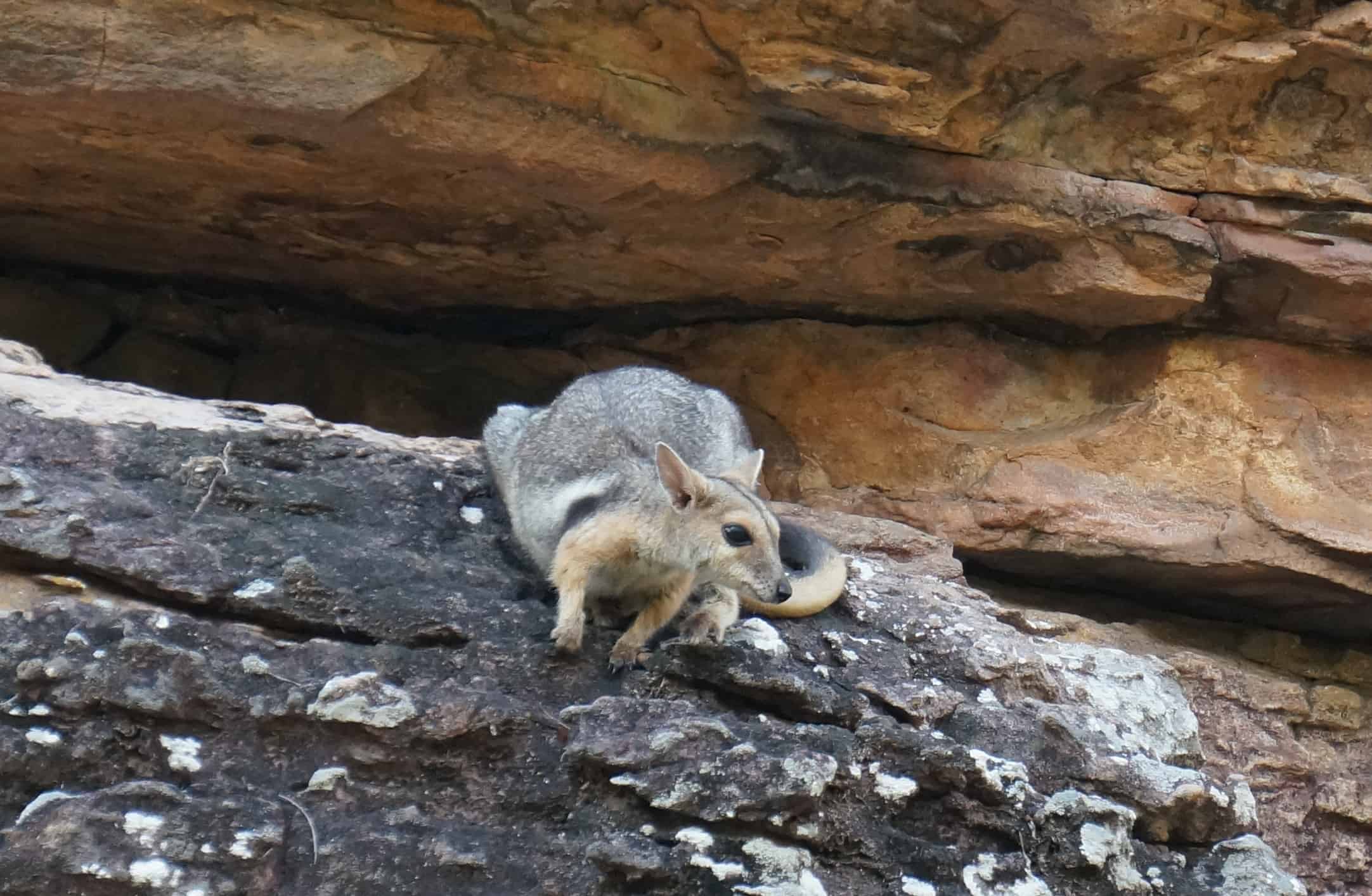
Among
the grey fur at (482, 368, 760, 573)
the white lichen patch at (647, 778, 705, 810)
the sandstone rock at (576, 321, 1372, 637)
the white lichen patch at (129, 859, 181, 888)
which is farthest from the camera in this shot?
the sandstone rock at (576, 321, 1372, 637)

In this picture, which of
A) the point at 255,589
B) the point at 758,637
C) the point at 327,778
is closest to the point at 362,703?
the point at 327,778

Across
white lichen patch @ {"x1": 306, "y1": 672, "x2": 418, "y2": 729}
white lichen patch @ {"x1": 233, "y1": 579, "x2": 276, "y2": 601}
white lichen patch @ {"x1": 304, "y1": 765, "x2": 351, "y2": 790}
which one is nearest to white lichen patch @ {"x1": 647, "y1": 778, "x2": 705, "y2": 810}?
white lichen patch @ {"x1": 306, "y1": 672, "x2": 418, "y2": 729}

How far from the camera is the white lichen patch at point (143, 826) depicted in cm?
421

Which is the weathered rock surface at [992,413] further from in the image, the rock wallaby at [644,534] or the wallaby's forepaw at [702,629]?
the wallaby's forepaw at [702,629]

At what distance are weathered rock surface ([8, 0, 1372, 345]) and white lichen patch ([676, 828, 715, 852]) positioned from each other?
3.70 meters

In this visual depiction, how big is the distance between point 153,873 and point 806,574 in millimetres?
3055

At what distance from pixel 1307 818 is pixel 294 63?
6.68 m

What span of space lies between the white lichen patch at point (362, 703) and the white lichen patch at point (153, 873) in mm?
692

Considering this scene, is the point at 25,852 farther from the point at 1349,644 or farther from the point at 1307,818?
the point at 1349,644

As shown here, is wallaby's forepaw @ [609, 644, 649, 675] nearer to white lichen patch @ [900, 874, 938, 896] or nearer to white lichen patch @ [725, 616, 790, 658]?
white lichen patch @ [725, 616, 790, 658]

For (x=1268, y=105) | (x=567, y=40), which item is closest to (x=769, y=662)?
(x=567, y=40)

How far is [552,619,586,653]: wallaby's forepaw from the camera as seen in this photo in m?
5.25

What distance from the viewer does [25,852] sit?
411 centimetres

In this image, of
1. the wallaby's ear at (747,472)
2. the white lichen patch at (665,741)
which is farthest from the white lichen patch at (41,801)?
the wallaby's ear at (747,472)
